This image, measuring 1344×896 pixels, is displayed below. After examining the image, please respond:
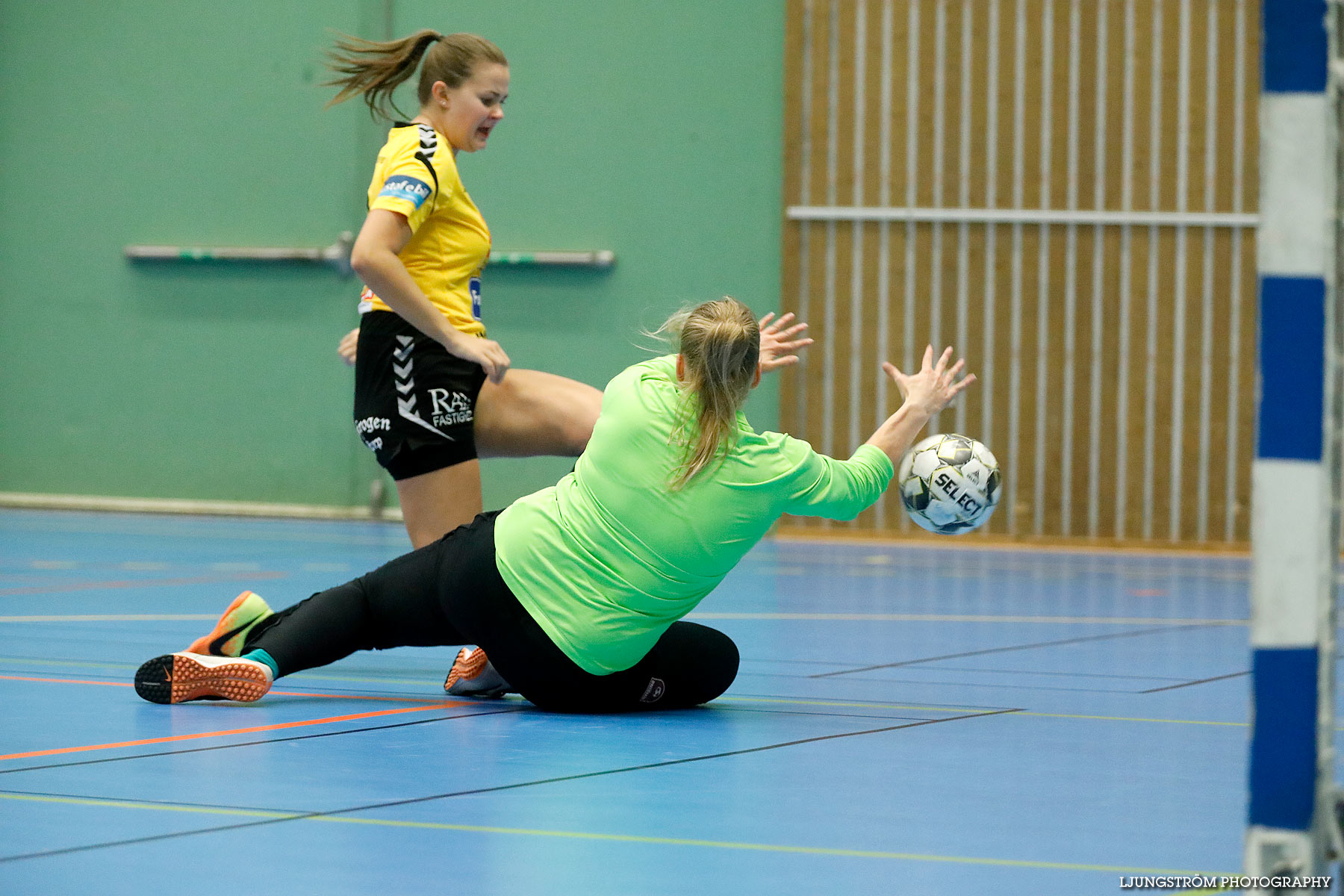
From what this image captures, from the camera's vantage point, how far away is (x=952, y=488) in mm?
4887

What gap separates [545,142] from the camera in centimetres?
1270

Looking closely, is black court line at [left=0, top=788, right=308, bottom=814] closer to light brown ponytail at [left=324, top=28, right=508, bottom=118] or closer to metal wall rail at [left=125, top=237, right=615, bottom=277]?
light brown ponytail at [left=324, top=28, right=508, bottom=118]

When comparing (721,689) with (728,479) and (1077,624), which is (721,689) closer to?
(728,479)

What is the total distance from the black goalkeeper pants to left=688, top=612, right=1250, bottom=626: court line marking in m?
2.49

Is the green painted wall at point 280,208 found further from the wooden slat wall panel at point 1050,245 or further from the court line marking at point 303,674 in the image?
the court line marking at point 303,674

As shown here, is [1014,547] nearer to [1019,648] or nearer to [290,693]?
[1019,648]

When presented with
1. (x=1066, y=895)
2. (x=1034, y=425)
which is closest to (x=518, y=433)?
(x=1066, y=895)

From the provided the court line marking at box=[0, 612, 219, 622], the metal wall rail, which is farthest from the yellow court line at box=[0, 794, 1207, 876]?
the metal wall rail

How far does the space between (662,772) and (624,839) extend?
1.98 ft

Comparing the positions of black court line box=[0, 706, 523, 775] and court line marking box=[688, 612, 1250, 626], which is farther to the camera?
court line marking box=[688, 612, 1250, 626]

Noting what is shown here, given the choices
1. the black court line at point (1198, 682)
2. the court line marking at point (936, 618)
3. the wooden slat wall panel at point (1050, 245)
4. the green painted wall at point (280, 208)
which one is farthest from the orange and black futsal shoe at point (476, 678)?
the wooden slat wall panel at point (1050, 245)

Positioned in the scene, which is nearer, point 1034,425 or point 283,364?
point 1034,425

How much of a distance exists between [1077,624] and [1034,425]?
5479mm

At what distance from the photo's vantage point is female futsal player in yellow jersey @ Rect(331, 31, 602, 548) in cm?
463
